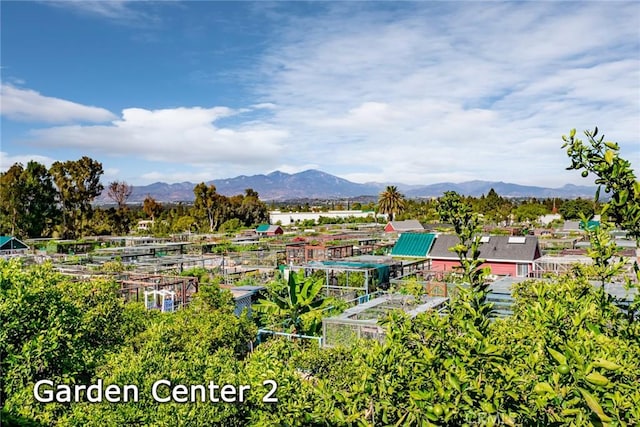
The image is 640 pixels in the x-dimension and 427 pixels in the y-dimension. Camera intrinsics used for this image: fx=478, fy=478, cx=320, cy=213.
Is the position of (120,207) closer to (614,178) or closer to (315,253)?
(315,253)

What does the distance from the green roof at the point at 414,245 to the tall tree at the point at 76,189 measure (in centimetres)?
4057

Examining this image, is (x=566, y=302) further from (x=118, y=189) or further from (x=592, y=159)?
(x=118, y=189)

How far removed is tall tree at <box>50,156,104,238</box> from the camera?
53375 millimetres

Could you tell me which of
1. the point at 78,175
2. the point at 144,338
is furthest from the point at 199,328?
the point at 78,175

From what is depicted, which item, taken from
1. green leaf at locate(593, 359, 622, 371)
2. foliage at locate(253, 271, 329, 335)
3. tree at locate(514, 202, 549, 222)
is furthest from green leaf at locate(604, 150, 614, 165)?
tree at locate(514, 202, 549, 222)

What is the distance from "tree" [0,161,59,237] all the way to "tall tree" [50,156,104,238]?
3.18ft

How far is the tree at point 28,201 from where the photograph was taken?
→ 1908 inches

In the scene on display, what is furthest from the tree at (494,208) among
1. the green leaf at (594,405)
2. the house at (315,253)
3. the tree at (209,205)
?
the green leaf at (594,405)

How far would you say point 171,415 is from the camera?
5484mm

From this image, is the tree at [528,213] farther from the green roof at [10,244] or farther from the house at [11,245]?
the green roof at [10,244]

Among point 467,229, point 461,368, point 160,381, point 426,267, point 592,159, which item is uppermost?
point 592,159

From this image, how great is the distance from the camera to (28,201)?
50.5 meters

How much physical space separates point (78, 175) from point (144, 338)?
51.9m

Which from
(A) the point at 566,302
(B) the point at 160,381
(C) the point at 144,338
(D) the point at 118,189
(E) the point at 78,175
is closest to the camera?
(A) the point at 566,302
